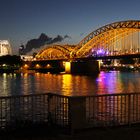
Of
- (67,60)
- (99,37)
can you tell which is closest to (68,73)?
(67,60)

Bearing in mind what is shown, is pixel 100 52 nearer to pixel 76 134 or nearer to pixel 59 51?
pixel 59 51

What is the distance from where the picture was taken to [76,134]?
1084 centimetres

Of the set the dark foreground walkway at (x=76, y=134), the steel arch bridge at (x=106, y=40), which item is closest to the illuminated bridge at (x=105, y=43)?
the steel arch bridge at (x=106, y=40)

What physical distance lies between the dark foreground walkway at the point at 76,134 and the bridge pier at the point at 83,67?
131m

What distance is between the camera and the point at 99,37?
145m

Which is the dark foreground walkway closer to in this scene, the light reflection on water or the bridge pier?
the light reflection on water

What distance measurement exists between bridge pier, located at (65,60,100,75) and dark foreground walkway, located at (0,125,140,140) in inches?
5173

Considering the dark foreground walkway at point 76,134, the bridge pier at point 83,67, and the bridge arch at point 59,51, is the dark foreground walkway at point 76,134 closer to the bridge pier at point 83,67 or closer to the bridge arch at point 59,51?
the bridge pier at point 83,67

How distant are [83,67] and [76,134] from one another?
133380 mm

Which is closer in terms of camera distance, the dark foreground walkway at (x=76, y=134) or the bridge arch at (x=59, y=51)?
the dark foreground walkway at (x=76, y=134)

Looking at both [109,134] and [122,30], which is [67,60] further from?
[109,134]

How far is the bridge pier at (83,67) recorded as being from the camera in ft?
473

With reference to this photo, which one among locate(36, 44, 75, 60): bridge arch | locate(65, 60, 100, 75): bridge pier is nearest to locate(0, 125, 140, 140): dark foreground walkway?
locate(65, 60, 100, 75): bridge pier

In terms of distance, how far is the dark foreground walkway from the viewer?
10.2 metres
